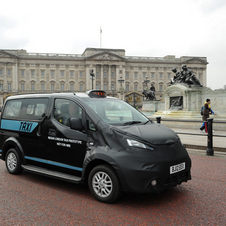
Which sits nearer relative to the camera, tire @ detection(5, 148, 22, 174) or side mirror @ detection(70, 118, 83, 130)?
side mirror @ detection(70, 118, 83, 130)

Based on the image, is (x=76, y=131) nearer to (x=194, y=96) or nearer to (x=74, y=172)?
(x=74, y=172)

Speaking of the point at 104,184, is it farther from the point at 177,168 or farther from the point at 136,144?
the point at 177,168

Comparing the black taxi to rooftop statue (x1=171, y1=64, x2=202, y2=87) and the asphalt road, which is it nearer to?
the asphalt road

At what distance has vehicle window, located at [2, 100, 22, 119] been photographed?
5782mm

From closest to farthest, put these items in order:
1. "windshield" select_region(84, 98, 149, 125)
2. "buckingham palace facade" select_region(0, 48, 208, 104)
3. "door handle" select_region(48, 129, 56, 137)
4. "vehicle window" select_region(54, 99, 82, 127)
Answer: "windshield" select_region(84, 98, 149, 125) → "vehicle window" select_region(54, 99, 82, 127) → "door handle" select_region(48, 129, 56, 137) → "buckingham palace facade" select_region(0, 48, 208, 104)

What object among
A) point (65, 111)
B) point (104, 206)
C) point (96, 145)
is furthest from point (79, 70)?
point (104, 206)

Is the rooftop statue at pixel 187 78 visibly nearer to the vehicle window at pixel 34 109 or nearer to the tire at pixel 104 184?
the vehicle window at pixel 34 109

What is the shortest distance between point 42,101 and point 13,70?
299 ft

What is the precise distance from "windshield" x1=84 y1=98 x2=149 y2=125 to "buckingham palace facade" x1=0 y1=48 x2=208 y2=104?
83.4 metres

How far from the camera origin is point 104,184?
3.93m

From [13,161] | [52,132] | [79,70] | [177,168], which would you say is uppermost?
[79,70]

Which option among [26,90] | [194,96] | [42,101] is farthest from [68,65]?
[42,101]

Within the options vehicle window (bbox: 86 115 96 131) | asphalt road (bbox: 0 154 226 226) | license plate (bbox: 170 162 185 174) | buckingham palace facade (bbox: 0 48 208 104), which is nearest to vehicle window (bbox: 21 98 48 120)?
vehicle window (bbox: 86 115 96 131)

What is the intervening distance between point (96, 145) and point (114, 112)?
93 cm
